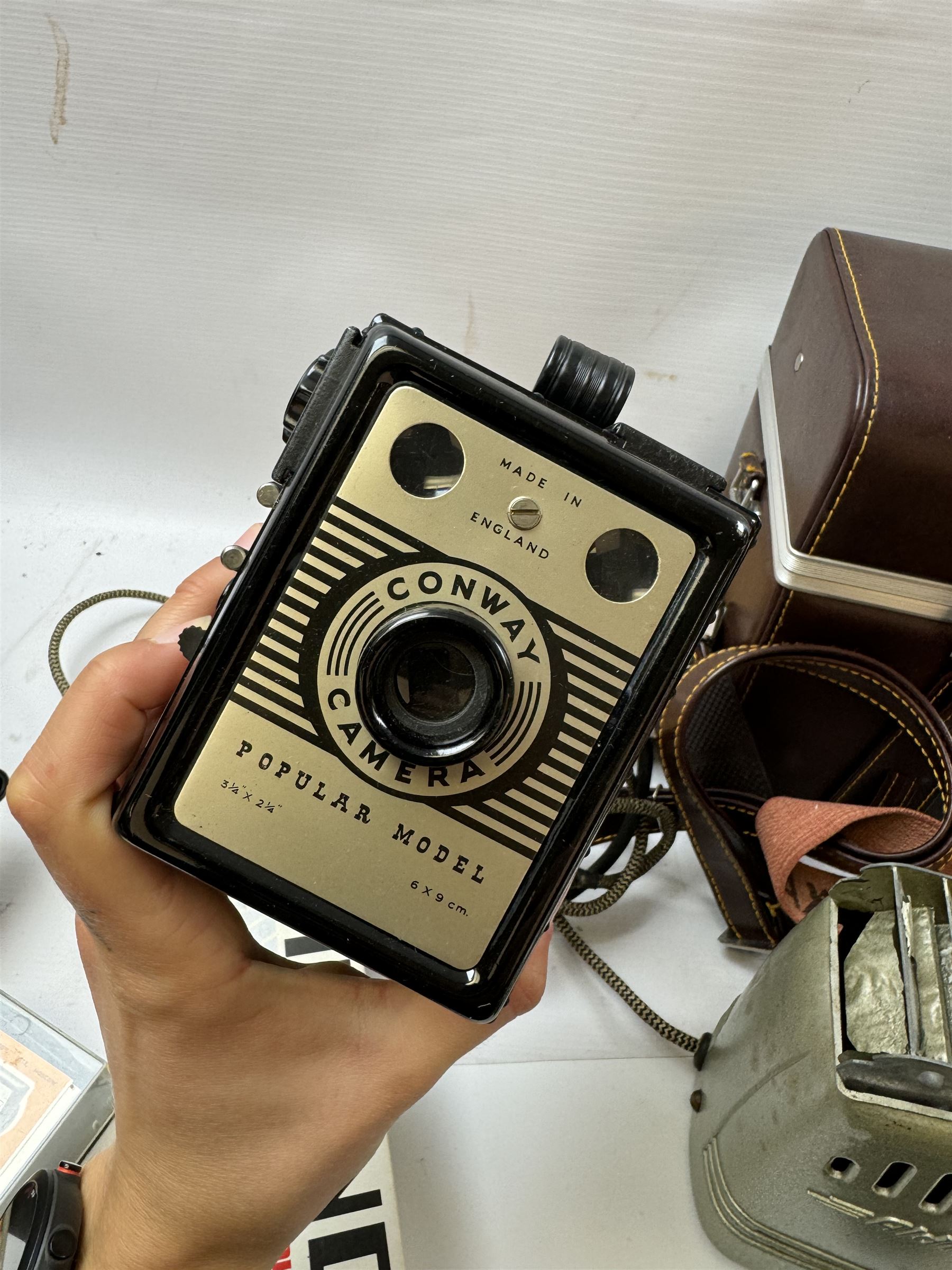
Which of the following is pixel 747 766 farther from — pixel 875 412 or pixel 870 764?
pixel 875 412

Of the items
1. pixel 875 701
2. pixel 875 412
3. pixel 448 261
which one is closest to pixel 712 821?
pixel 875 701

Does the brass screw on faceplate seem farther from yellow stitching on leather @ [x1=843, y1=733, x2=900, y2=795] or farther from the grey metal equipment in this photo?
yellow stitching on leather @ [x1=843, y1=733, x2=900, y2=795]

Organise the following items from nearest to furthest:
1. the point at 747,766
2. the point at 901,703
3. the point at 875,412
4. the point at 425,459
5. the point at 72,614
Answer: the point at 425,459 → the point at 875,412 → the point at 901,703 → the point at 747,766 → the point at 72,614

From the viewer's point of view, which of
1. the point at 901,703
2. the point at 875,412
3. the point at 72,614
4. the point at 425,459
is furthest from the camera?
the point at 72,614

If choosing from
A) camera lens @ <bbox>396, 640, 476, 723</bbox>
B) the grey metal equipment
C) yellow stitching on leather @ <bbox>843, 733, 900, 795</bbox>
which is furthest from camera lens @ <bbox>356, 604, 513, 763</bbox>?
yellow stitching on leather @ <bbox>843, 733, 900, 795</bbox>

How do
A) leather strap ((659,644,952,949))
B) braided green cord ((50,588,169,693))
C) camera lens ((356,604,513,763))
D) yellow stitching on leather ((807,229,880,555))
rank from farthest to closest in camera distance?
braided green cord ((50,588,169,693)) → leather strap ((659,644,952,949)) → yellow stitching on leather ((807,229,880,555)) → camera lens ((356,604,513,763))

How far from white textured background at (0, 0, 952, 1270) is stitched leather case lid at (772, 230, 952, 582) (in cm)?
18

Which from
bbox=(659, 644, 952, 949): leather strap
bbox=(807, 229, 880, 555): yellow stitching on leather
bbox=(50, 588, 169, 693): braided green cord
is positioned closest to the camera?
bbox=(807, 229, 880, 555): yellow stitching on leather

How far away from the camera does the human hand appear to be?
55 centimetres

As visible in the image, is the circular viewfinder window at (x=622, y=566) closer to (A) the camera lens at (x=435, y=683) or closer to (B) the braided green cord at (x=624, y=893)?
(A) the camera lens at (x=435, y=683)

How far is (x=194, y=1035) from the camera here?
574mm

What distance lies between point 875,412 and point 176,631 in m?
0.52

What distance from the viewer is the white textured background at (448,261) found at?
2.96 feet

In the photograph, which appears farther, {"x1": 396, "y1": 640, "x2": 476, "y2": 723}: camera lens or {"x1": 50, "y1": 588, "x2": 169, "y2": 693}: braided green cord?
{"x1": 50, "y1": 588, "x2": 169, "y2": 693}: braided green cord
